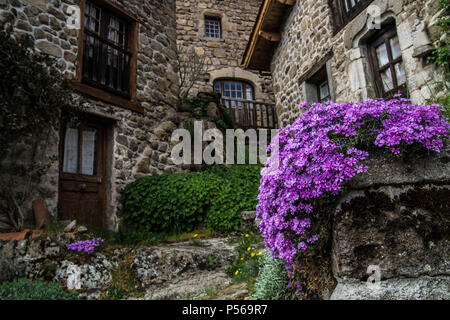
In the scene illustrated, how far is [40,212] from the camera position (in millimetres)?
4094

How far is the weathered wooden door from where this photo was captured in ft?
16.0

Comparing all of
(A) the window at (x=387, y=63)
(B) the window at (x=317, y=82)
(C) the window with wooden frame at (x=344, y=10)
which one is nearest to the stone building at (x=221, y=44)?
(B) the window at (x=317, y=82)

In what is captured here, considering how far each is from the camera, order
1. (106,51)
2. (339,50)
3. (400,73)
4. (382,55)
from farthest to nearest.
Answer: (106,51)
(339,50)
(382,55)
(400,73)

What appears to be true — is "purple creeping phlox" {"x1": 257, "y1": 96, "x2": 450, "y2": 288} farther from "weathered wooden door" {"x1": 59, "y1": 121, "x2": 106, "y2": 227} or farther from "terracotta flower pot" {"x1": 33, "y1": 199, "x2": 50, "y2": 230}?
"weathered wooden door" {"x1": 59, "y1": 121, "x2": 106, "y2": 227}

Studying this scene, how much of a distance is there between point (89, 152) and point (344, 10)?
5089 mm

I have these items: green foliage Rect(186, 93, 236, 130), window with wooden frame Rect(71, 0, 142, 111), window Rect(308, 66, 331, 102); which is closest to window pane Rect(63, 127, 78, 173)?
window with wooden frame Rect(71, 0, 142, 111)

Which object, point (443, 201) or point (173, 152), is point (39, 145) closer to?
point (173, 152)

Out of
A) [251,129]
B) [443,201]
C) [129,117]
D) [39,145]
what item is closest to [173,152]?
[129,117]

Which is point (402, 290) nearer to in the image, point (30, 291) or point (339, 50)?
point (30, 291)

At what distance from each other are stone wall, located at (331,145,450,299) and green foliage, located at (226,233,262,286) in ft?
3.91

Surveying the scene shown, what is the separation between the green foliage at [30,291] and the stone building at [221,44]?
9569 millimetres

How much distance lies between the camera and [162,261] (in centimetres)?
344

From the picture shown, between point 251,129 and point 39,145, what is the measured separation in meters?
6.58

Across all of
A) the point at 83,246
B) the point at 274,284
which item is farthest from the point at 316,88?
the point at 83,246
